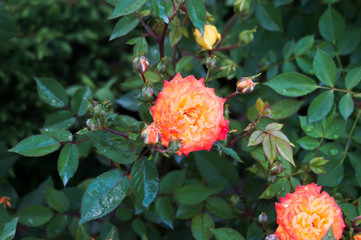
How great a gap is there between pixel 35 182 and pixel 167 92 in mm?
870

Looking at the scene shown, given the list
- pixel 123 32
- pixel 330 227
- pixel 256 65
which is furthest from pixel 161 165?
pixel 330 227

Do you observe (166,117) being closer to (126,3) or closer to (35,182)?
(126,3)

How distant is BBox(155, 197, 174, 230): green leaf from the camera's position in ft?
2.75

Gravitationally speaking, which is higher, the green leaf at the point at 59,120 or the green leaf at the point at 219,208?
the green leaf at the point at 59,120

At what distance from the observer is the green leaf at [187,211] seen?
0.88 metres

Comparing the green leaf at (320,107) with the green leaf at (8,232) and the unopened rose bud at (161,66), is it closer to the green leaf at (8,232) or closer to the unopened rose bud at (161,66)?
the unopened rose bud at (161,66)

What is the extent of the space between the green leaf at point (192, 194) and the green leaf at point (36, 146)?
0.99 feet

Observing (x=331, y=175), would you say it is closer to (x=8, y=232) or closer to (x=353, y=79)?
(x=353, y=79)

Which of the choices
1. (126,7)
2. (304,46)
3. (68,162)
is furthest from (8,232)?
(304,46)

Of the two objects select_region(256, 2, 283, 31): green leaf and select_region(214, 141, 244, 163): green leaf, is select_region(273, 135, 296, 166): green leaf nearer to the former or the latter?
select_region(214, 141, 244, 163): green leaf

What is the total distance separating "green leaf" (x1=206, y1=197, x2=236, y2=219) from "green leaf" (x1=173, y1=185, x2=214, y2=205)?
1.4 inches

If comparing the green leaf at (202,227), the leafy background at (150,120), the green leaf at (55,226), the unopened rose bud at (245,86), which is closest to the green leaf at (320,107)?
the leafy background at (150,120)

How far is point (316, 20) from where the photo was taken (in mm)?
1219

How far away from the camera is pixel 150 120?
2.47 ft
